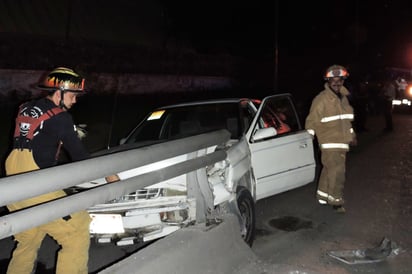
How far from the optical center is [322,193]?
6199 mm

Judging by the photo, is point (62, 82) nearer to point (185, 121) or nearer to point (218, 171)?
point (218, 171)

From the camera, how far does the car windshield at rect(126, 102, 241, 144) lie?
5.78 metres

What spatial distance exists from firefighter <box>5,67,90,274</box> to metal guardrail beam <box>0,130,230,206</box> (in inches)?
21.9

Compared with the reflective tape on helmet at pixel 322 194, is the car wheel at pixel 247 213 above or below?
above

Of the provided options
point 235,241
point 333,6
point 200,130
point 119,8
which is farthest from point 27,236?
point 333,6

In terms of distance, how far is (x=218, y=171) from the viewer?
13.7 ft

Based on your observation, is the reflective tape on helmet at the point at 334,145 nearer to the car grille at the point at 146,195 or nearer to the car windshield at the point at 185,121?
the car windshield at the point at 185,121

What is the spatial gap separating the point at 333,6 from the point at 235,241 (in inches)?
1154

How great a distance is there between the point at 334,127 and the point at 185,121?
1.97 metres

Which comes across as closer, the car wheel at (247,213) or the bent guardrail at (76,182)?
the bent guardrail at (76,182)

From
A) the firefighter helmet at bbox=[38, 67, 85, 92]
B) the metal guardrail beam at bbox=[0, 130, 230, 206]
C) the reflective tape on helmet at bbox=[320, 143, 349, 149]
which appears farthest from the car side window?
the firefighter helmet at bbox=[38, 67, 85, 92]

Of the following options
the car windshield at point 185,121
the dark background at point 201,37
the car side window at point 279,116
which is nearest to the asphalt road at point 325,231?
the car side window at point 279,116

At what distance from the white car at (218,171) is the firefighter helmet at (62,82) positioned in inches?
38.9

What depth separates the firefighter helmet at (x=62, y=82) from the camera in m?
3.18
